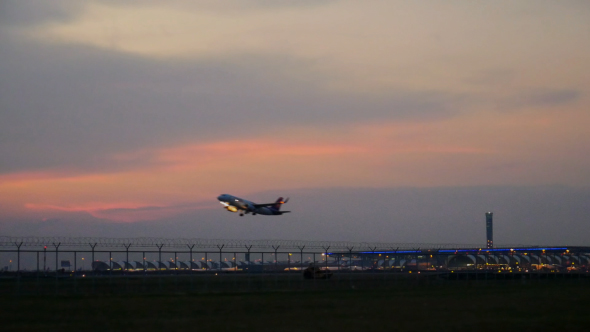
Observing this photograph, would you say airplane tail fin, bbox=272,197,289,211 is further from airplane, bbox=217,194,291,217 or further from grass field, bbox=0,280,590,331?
grass field, bbox=0,280,590,331

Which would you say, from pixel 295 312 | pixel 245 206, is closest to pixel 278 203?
pixel 245 206

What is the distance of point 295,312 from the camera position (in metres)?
25.2

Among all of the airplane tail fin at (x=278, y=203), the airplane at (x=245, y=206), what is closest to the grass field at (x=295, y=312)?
the airplane at (x=245, y=206)

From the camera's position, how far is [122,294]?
3556cm

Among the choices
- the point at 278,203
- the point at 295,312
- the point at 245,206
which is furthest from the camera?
the point at 278,203

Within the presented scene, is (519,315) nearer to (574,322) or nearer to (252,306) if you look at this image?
(574,322)

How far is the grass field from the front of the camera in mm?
20797

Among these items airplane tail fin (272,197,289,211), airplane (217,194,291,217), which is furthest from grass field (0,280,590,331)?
airplane tail fin (272,197,289,211)

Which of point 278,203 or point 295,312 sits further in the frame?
point 278,203

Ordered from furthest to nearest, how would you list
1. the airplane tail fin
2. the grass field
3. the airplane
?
the airplane tail fin, the airplane, the grass field

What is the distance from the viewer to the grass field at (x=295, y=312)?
68.2 ft

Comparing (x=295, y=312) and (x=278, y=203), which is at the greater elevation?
(x=278, y=203)

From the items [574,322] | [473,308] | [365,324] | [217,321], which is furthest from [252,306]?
[574,322]

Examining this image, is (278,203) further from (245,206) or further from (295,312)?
(295,312)
